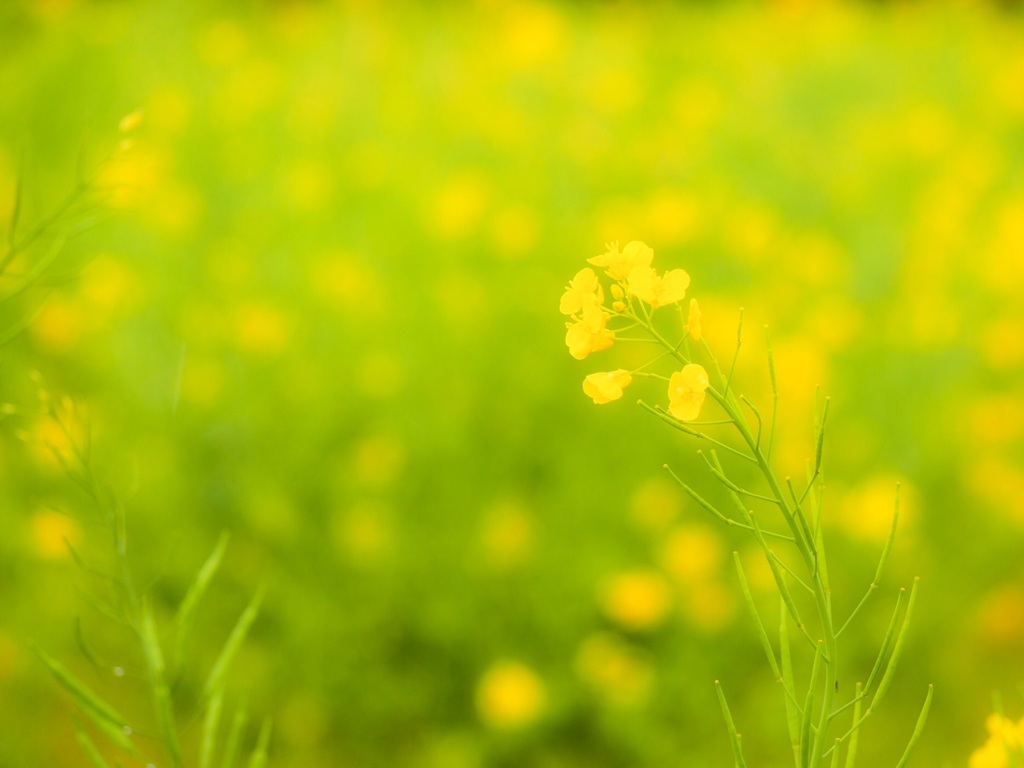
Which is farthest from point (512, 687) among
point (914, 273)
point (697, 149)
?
point (697, 149)

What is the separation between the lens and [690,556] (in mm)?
1547

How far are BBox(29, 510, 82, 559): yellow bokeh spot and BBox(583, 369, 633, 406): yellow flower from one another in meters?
1.29

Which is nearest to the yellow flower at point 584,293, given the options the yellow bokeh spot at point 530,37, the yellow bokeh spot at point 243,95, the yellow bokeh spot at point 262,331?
the yellow bokeh spot at point 262,331

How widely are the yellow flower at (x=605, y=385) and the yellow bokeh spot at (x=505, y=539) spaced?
3.84 ft

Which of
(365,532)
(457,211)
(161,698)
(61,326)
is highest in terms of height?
(161,698)

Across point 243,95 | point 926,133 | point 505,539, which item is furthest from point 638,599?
point 243,95

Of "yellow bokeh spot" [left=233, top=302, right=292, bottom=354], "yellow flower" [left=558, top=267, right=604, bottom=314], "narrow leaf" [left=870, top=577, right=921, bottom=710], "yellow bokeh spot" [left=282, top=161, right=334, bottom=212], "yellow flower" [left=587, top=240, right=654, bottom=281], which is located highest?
"yellow flower" [left=587, top=240, right=654, bottom=281]

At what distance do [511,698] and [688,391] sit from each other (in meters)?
1.11

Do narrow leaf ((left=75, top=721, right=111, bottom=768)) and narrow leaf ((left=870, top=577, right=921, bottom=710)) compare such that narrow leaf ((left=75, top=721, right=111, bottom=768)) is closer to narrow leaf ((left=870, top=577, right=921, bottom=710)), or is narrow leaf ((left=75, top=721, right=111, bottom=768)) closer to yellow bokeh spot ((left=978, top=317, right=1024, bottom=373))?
narrow leaf ((left=870, top=577, right=921, bottom=710))

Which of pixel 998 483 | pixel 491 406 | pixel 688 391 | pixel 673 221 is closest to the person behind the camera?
pixel 688 391

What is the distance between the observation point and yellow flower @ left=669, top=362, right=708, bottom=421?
41 centimetres

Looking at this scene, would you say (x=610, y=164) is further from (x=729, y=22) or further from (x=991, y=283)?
(x=729, y=22)

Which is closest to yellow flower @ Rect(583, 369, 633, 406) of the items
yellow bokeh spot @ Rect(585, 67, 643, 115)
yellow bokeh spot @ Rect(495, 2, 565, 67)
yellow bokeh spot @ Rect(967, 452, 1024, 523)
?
yellow bokeh spot @ Rect(967, 452, 1024, 523)

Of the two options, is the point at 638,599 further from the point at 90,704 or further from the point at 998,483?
the point at 90,704
